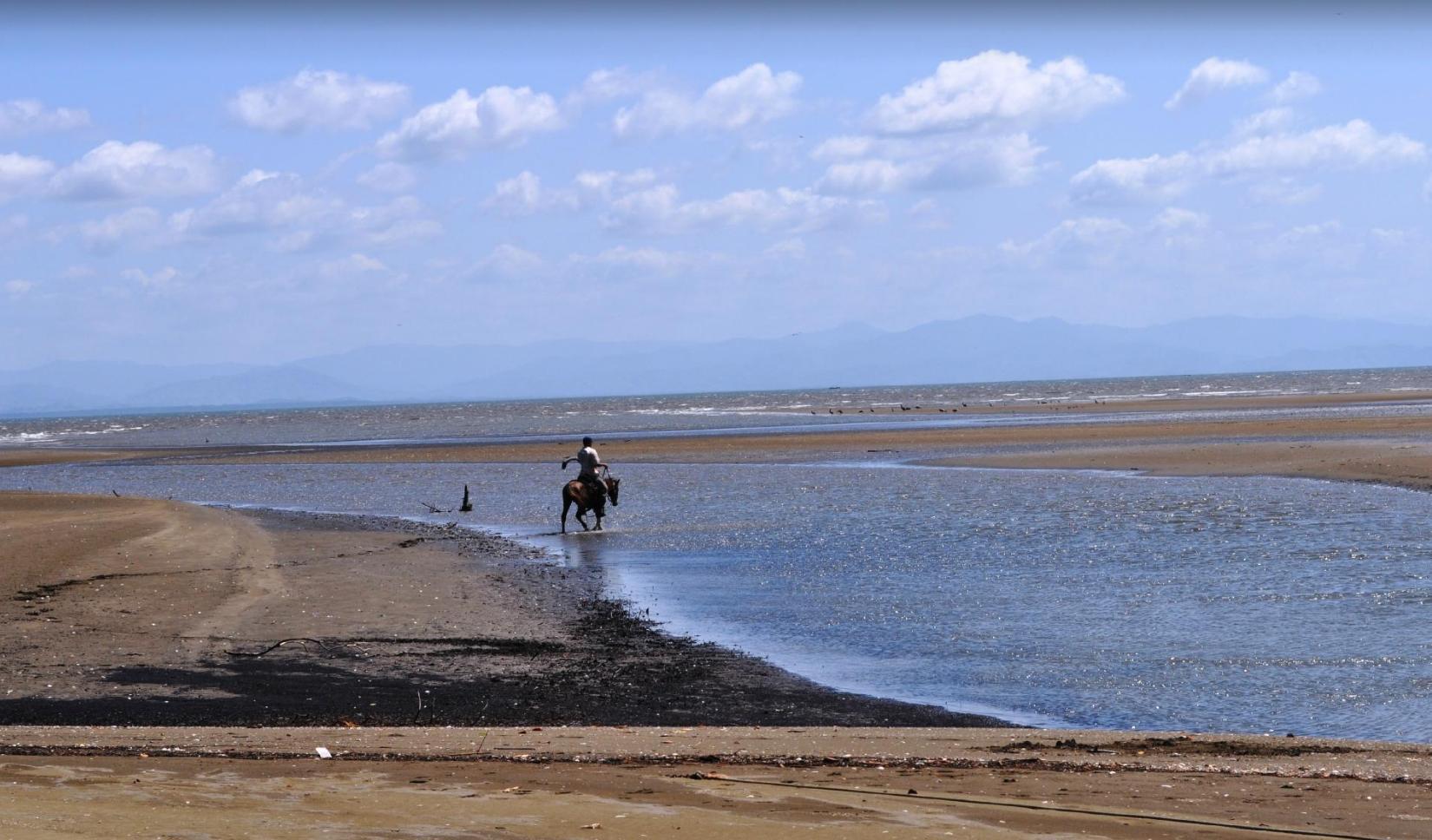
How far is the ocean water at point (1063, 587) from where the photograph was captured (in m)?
12.8

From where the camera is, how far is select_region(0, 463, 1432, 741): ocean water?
12805mm

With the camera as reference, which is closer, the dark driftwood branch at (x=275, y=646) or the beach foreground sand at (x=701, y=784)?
the beach foreground sand at (x=701, y=784)

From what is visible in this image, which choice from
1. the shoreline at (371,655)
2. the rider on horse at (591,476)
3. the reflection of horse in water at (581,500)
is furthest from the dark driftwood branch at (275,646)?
the rider on horse at (591,476)

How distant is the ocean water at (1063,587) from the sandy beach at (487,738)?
1254 millimetres

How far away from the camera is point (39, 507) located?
3381cm

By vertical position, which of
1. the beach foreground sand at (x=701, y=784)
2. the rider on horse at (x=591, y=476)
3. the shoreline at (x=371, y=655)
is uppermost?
the rider on horse at (x=591, y=476)

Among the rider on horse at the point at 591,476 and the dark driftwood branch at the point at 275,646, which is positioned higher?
the rider on horse at the point at 591,476

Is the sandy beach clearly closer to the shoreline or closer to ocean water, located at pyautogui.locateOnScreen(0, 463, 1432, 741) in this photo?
the shoreline

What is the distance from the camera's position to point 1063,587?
19.0 metres

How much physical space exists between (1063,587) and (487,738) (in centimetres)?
1051

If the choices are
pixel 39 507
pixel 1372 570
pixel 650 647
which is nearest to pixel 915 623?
pixel 650 647

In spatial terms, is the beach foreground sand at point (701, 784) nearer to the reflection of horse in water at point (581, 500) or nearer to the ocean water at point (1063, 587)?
the ocean water at point (1063, 587)

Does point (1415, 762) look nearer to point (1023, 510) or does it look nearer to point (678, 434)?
point (1023, 510)

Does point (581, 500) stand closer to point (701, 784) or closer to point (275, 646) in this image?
point (275, 646)
